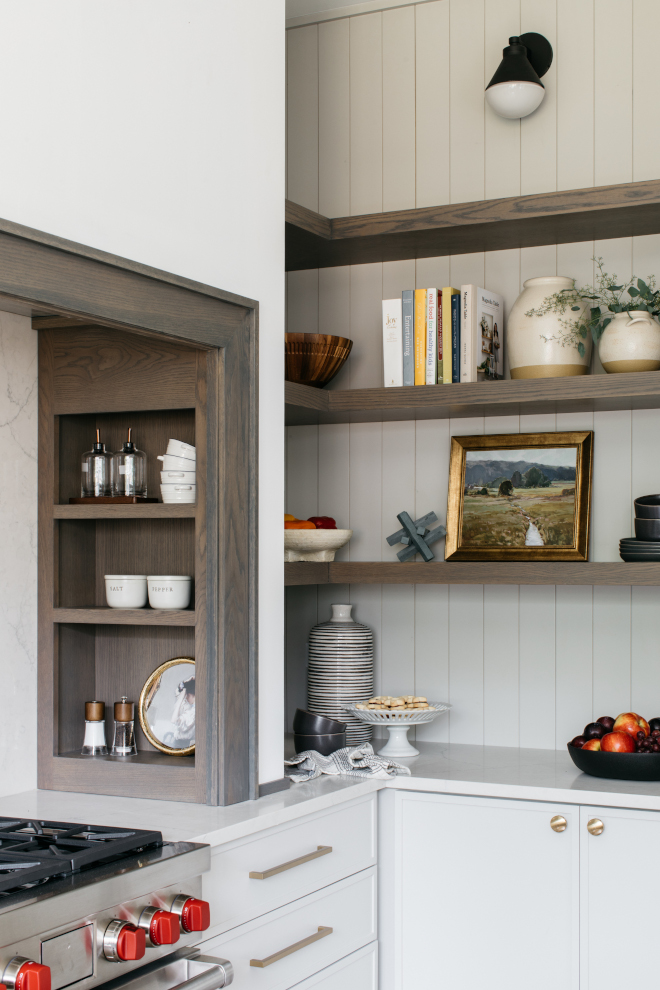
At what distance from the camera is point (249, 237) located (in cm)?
218

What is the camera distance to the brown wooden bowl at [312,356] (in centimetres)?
269

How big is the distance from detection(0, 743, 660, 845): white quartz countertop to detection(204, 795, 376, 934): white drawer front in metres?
0.03

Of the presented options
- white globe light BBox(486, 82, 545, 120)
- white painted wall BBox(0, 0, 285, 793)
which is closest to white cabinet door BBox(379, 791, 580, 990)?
white painted wall BBox(0, 0, 285, 793)

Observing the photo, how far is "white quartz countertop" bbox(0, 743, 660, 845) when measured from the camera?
1.86m

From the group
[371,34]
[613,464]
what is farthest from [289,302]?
[613,464]

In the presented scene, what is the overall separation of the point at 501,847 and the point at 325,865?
0.43 m

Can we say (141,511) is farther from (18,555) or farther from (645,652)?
(645,652)

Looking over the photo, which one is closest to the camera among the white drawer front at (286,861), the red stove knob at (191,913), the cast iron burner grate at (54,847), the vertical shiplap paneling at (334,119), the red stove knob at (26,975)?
the red stove knob at (26,975)

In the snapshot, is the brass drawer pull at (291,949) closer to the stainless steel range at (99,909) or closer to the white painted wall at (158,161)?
the stainless steel range at (99,909)

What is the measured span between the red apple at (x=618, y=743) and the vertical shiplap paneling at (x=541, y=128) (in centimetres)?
150

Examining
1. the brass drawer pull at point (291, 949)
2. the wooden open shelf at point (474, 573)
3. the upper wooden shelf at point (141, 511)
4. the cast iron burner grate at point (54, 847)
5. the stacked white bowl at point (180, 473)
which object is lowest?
the brass drawer pull at point (291, 949)

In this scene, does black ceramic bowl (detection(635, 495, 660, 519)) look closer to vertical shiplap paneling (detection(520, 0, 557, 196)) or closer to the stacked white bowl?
vertical shiplap paneling (detection(520, 0, 557, 196))

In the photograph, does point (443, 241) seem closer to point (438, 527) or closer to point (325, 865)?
point (438, 527)

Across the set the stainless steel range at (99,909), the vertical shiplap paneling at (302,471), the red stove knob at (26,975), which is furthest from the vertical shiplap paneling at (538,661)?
the red stove knob at (26,975)
